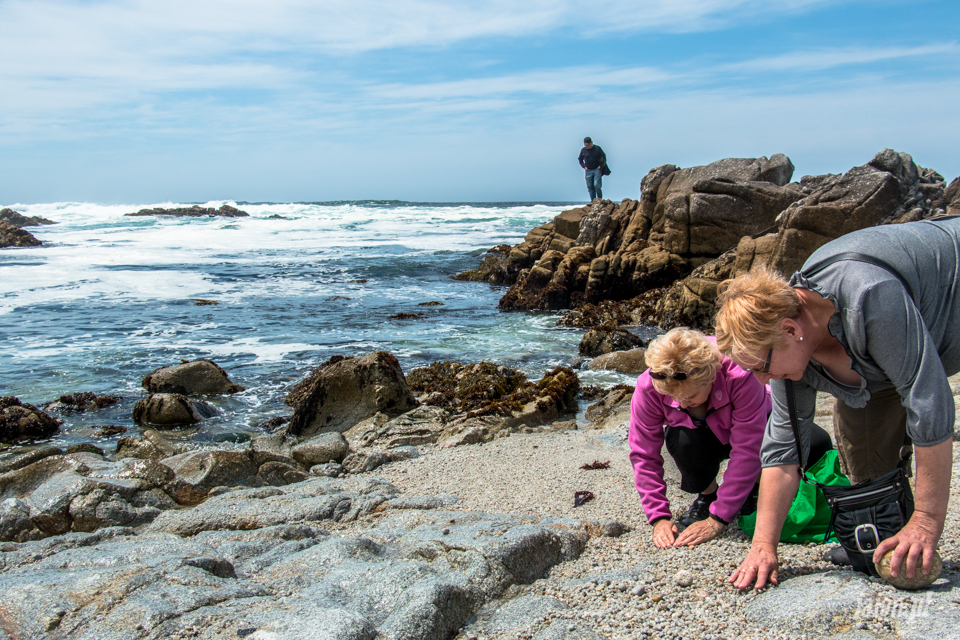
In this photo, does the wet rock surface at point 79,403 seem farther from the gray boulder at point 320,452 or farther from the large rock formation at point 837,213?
the large rock formation at point 837,213

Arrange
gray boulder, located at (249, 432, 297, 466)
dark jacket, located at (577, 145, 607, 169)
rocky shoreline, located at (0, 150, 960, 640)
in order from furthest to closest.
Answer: dark jacket, located at (577, 145, 607, 169), gray boulder, located at (249, 432, 297, 466), rocky shoreline, located at (0, 150, 960, 640)

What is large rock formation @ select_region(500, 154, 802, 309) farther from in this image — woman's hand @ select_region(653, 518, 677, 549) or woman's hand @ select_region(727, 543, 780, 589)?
woman's hand @ select_region(727, 543, 780, 589)

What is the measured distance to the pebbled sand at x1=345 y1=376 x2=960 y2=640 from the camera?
98.4 inches

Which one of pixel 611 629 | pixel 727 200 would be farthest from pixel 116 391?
pixel 727 200

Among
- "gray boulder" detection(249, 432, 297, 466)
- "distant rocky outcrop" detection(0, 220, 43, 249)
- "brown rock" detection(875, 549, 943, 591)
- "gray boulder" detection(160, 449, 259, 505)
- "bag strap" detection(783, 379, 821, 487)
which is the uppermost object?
"distant rocky outcrop" detection(0, 220, 43, 249)

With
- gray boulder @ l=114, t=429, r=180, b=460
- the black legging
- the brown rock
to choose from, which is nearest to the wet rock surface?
gray boulder @ l=114, t=429, r=180, b=460

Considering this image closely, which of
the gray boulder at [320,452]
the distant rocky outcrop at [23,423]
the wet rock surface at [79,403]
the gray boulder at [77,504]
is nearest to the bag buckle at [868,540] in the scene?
the gray boulder at [77,504]

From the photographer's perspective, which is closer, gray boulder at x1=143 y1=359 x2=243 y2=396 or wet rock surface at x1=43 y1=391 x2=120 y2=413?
wet rock surface at x1=43 y1=391 x2=120 y2=413

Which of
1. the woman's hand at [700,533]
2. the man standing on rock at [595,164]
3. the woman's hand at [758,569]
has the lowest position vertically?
the woman's hand at [700,533]

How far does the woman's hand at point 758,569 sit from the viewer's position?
→ 8.61ft

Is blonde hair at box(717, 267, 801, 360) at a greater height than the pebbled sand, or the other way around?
blonde hair at box(717, 267, 801, 360)

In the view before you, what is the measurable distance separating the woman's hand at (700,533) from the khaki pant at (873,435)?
69 cm

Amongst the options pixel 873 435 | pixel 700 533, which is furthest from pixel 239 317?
pixel 873 435

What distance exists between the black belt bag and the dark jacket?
852 inches
